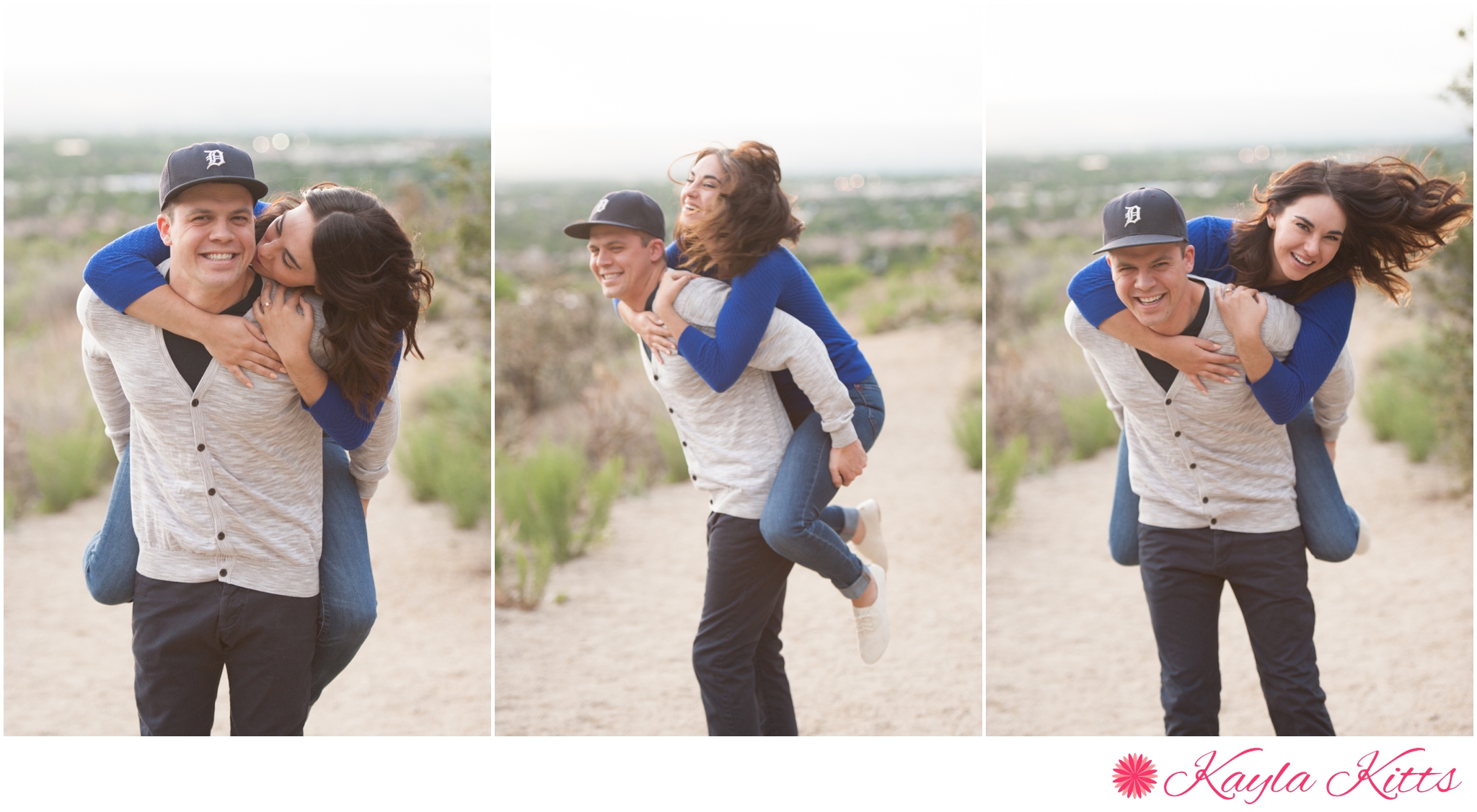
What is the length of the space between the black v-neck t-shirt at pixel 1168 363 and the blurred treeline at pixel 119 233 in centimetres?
271

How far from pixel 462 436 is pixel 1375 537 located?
5.20 meters

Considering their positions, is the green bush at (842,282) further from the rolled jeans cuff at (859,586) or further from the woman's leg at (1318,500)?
the woman's leg at (1318,500)

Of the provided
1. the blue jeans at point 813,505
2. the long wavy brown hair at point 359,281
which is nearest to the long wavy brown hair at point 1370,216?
the blue jeans at point 813,505

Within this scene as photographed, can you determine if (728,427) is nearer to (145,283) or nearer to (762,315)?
(762,315)

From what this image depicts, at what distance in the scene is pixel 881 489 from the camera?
602 cm

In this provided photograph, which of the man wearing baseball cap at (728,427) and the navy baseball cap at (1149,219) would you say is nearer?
the navy baseball cap at (1149,219)

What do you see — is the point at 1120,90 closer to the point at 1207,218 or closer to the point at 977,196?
the point at 1207,218

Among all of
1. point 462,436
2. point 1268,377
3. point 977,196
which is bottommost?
point 462,436

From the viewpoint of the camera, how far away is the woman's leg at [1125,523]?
291 cm

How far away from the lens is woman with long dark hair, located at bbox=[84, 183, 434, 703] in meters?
2.19

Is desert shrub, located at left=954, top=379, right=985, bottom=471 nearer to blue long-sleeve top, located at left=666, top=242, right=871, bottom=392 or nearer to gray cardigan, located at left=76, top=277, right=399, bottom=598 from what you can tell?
blue long-sleeve top, located at left=666, top=242, right=871, bottom=392

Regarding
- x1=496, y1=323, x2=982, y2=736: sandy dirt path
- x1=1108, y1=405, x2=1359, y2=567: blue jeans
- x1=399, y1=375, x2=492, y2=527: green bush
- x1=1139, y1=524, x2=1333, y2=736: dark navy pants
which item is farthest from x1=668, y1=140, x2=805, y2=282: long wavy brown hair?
x1=399, y1=375, x2=492, y2=527: green bush

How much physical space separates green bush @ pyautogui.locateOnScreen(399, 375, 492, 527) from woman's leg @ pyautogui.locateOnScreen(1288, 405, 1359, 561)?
425 centimetres
